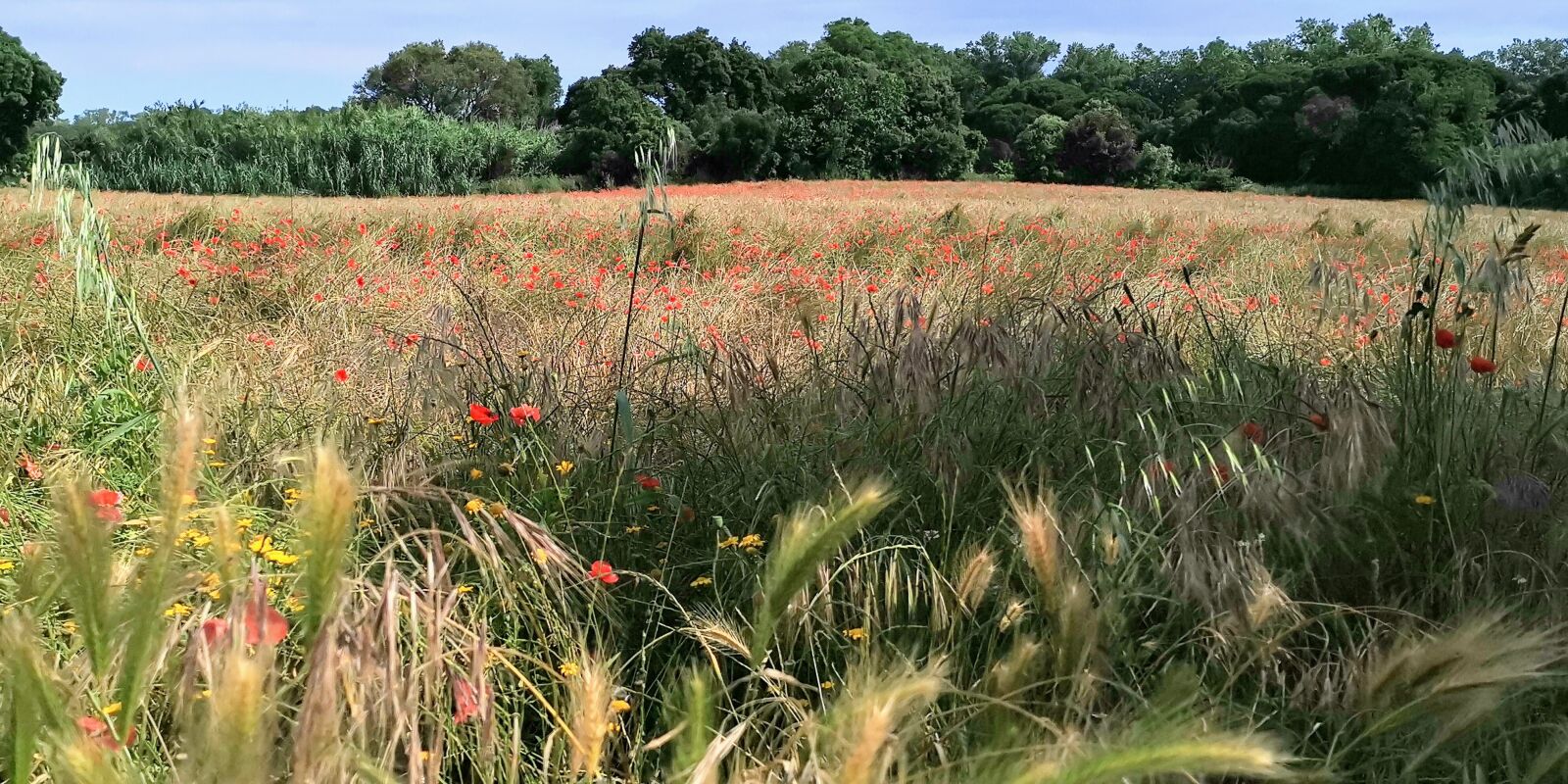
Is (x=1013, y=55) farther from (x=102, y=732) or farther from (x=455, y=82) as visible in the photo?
(x=102, y=732)

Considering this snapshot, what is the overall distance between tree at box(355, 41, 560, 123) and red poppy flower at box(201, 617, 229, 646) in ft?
188

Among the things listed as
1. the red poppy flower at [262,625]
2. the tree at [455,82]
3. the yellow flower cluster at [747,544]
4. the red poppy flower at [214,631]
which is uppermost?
the tree at [455,82]

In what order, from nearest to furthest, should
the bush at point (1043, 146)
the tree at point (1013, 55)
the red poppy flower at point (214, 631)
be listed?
the red poppy flower at point (214, 631) → the bush at point (1043, 146) → the tree at point (1013, 55)

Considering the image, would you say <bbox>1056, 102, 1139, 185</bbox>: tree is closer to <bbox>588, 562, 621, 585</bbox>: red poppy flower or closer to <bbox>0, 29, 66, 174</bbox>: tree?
<bbox>0, 29, 66, 174</bbox>: tree

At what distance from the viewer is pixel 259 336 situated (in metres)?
3.41

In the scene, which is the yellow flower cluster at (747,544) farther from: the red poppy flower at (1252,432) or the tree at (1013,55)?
the tree at (1013,55)

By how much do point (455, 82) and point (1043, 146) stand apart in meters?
32.7

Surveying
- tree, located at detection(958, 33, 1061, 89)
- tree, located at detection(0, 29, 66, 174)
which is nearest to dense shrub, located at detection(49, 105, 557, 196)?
tree, located at detection(0, 29, 66, 174)

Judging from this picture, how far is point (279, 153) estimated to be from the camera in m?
29.1

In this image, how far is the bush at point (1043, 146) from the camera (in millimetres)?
39625

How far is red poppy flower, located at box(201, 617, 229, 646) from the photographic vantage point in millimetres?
967

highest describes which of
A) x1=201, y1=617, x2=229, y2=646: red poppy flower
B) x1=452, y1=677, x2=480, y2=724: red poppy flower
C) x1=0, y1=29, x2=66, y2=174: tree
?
x1=0, y1=29, x2=66, y2=174: tree

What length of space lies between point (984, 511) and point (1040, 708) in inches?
A: 22.0

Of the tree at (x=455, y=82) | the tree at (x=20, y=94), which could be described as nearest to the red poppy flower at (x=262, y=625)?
the tree at (x=20, y=94)
